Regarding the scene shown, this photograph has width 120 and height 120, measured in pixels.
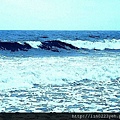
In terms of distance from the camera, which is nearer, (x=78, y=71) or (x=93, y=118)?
(x=93, y=118)

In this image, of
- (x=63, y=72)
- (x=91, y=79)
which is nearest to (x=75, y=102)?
(x=91, y=79)

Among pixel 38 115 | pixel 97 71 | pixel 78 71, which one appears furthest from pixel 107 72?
pixel 38 115

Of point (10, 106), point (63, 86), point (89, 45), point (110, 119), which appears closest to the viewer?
point (110, 119)

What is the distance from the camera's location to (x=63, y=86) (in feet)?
22.4

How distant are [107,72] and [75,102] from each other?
3.65m

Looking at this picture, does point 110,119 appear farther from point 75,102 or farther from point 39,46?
point 39,46

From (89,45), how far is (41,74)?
2065cm

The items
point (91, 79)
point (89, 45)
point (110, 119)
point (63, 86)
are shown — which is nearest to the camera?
point (110, 119)

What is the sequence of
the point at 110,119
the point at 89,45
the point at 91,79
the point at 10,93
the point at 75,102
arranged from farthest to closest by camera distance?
the point at 89,45 → the point at 91,79 → the point at 10,93 → the point at 75,102 → the point at 110,119

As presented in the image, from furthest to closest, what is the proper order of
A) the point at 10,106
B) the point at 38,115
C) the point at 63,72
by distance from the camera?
the point at 63,72 < the point at 10,106 < the point at 38,115

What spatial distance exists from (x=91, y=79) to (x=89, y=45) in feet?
67.9

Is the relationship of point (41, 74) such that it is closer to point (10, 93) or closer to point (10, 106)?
point (10, 93)

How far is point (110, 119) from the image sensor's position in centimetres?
354

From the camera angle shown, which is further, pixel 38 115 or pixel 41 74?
pixel 41 74
